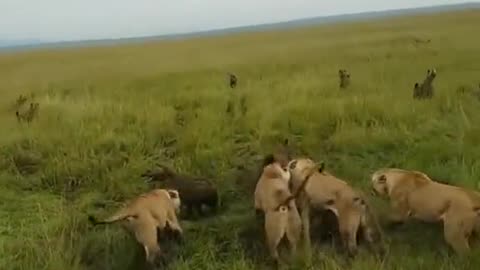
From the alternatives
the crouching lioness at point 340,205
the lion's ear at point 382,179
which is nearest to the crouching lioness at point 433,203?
the lion's ear at point 382,179

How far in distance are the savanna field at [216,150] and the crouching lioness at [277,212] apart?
26 cm

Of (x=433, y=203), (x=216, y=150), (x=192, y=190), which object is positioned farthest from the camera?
(x=216, y=150)

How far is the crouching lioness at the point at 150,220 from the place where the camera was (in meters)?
6.93

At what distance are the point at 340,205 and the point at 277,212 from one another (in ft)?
1.83

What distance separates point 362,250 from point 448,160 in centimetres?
203

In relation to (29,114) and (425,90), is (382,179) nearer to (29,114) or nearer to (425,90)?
(425,90)

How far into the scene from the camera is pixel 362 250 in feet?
23.0

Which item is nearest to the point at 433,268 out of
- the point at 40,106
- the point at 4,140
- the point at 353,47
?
the point at 4,140

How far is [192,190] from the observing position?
798cm

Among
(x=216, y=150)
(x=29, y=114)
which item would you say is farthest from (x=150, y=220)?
(x=29, y=114)

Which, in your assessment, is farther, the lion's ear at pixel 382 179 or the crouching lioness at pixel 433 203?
the lion's ear at pixel 382 179

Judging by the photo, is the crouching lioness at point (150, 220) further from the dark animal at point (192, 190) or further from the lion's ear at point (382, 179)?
the lion's ear at point (382, 179)

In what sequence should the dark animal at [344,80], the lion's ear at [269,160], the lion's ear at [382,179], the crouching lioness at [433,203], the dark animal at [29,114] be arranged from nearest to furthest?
1. the crouching lioness at [433,203]
2. the lion's ear at [382,179]
3. the lion's ear at [269,160]
4. the dark animal at [29,114]
5. the dark animal at [344,80]

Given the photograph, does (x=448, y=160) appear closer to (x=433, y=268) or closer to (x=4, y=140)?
(x=433, y=268)
